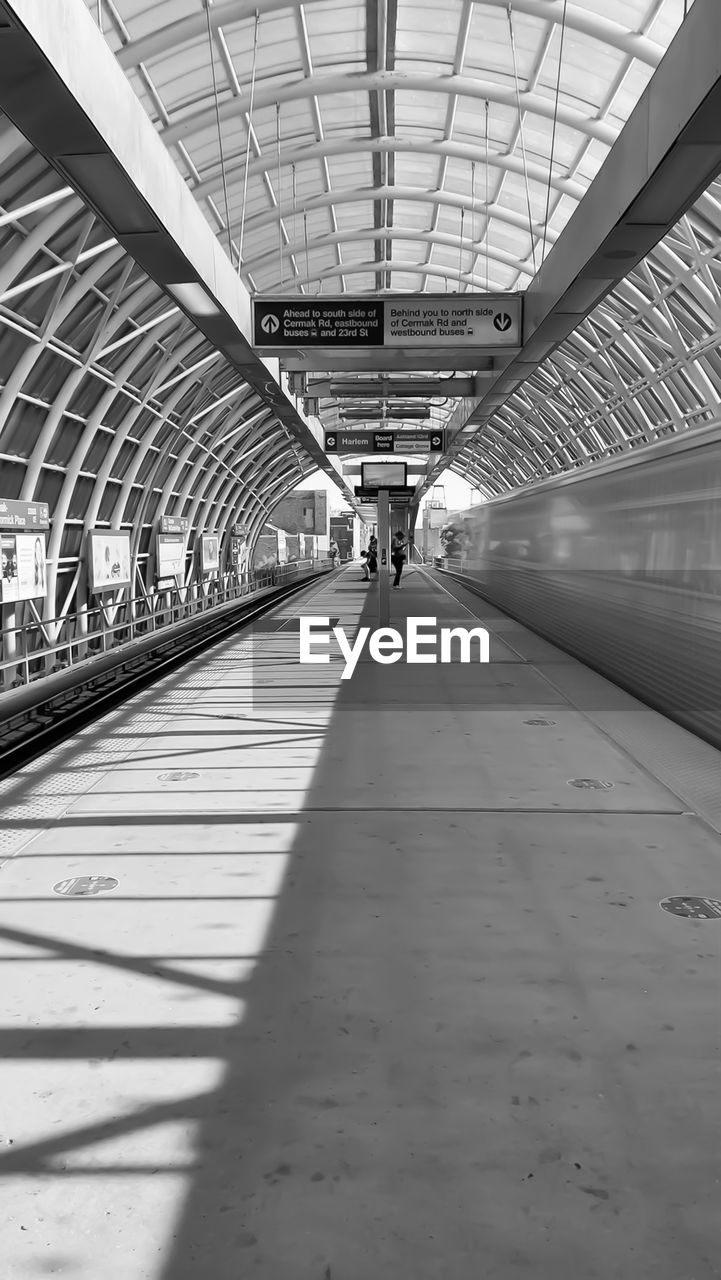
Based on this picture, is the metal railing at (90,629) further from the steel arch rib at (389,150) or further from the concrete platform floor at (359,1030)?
the steel arch rib at (389,150)

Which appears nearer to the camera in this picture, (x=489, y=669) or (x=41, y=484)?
(x=489, y=669)

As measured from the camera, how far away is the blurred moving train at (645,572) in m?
8.24

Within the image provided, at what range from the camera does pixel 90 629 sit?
84.3 feet

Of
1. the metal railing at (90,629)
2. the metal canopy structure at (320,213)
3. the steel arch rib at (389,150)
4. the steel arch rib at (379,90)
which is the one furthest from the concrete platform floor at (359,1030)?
the steel arch rib at (389,150)

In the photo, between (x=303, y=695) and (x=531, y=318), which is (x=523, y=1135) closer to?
(x=303, y=695)

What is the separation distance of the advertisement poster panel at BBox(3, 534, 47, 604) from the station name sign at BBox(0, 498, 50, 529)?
0.17m

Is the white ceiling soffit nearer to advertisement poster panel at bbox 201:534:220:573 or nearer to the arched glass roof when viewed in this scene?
the arched glass roof

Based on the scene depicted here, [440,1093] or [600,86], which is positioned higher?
[600,86]

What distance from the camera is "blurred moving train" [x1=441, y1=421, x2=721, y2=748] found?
8242mm

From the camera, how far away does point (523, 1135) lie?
117 inches

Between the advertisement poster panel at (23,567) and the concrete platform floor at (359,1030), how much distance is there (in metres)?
9.19

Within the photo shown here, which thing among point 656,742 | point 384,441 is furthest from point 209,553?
point 656,742

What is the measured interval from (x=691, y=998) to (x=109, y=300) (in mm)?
17447

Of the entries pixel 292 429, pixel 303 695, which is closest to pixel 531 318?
pixel 303 695
